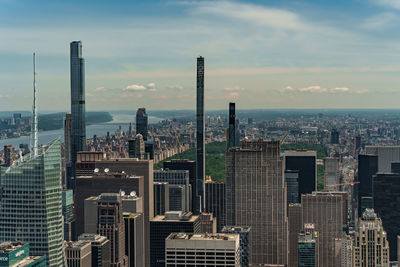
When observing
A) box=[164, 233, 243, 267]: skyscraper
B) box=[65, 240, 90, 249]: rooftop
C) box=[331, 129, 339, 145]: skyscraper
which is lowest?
box=[65, 240, 90, 249]: rooftop

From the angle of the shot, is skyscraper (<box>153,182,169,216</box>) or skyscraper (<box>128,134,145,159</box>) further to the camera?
skyscraper (<box>128,134,145,159</box>)

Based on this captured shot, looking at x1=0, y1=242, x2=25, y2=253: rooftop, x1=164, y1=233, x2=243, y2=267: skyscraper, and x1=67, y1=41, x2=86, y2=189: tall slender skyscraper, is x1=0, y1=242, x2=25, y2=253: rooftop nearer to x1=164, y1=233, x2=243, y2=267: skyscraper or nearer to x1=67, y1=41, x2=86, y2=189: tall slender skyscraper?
x1=164, y1=233, x2=243, y2=267: skyscraper

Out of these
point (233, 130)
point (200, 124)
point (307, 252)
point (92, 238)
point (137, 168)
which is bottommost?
point (307, 252)

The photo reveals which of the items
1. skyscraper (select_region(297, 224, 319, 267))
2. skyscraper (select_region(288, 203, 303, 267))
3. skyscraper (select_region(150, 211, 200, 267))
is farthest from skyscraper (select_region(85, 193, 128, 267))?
skyscraper (select_region(288, 203, 303, 267))

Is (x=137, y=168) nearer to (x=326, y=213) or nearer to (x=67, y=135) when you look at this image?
(x=67, y=135)

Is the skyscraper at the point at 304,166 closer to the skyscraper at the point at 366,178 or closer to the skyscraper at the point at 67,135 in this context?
the skyscraper at the point at 366,178

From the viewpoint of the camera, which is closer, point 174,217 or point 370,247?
point 370,247

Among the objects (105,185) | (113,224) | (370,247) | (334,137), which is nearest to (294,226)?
(370,247)
